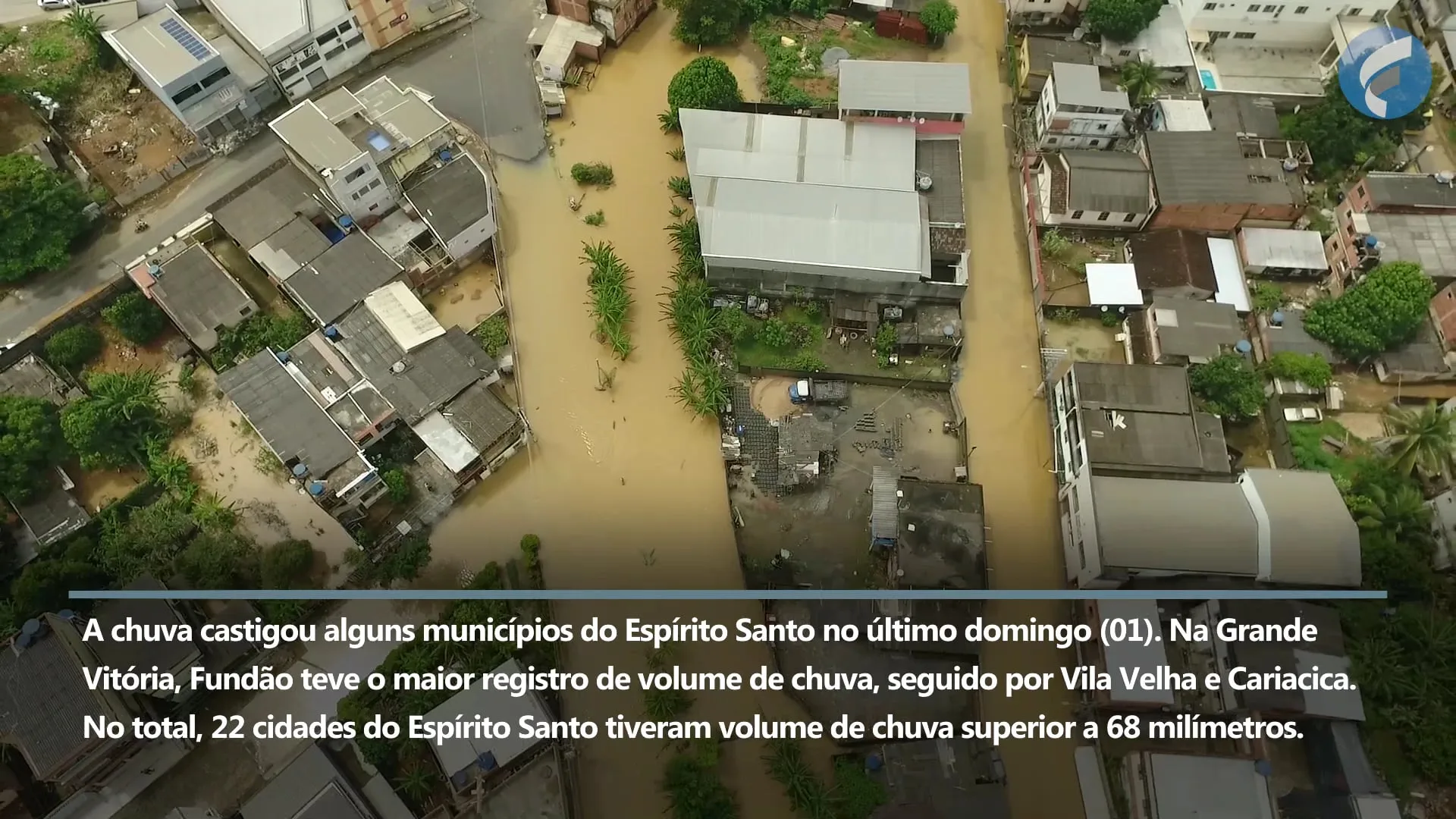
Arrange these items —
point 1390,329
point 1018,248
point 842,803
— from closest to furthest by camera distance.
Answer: point 842,803
point 1390,329
point 1018,248

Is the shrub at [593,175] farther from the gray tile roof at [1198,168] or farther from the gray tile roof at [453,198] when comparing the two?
the gray tile roof at [1198,168]

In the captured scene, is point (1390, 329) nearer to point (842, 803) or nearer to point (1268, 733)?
point (1268, 733)

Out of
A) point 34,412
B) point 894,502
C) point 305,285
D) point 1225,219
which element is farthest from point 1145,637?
point 34,412

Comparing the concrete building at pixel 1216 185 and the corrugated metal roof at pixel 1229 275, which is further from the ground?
the concrete building at pixel 1216 185

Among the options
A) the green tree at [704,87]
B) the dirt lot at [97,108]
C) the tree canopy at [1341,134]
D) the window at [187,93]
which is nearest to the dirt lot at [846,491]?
the green tree at [704,87]

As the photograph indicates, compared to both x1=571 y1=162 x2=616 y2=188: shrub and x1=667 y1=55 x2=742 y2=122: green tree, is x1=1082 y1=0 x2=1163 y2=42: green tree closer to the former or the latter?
x1=667 y1=55 x2=742 y2=122: green tree

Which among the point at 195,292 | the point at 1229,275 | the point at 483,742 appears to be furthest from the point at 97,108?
the point at 1229,275
